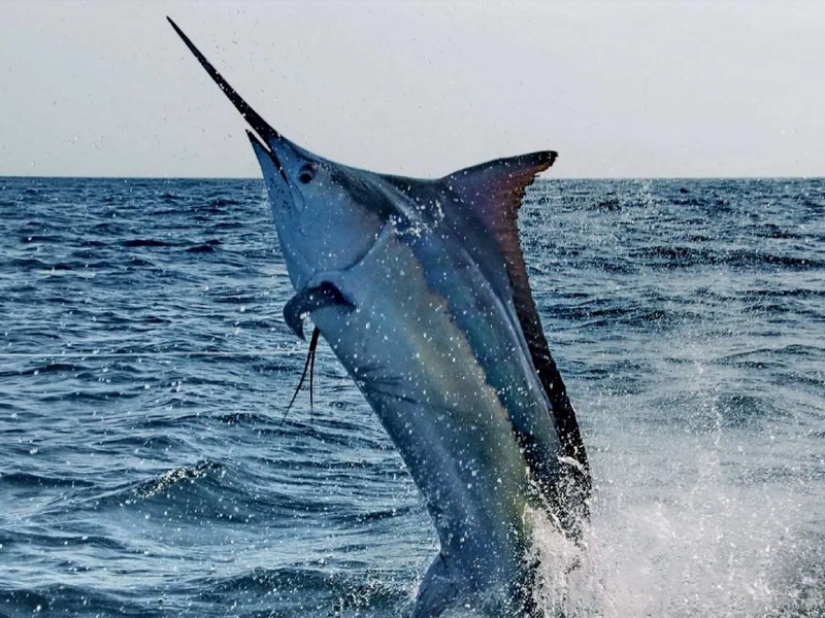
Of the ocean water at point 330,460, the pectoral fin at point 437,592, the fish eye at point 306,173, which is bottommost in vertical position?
the ocean water at point 330,460

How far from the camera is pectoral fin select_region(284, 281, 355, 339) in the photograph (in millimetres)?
3832

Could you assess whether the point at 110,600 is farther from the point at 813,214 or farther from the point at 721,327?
the point at 813,214

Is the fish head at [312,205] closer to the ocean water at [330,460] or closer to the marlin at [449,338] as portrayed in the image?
the marlin at [449,338]

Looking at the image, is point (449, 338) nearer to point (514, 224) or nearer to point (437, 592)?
point (514, 224)

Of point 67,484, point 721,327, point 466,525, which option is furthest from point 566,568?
point 721,327

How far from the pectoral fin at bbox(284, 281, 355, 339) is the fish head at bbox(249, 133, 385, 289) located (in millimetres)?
69

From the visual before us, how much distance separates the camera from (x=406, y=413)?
4.05 m

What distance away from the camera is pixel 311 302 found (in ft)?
12.6

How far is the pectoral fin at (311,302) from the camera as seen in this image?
12.6ft

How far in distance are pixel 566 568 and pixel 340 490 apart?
473cm

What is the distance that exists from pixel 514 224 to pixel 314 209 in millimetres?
734

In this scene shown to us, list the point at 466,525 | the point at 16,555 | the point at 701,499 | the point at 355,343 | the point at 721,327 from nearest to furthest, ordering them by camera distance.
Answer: the point at 355,343
the point at 466,525
the point at 16,555
the point at 701,499
the point at 721,327

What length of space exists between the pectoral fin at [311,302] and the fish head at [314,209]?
0.23 feet

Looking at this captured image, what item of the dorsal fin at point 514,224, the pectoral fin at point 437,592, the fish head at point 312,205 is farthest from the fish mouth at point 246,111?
the pectoral fin at point 437,592
